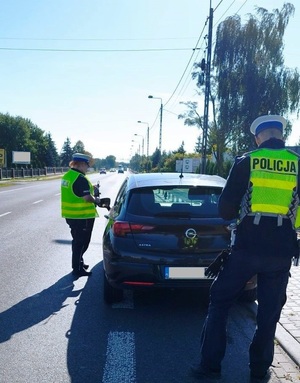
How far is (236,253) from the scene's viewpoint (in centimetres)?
324

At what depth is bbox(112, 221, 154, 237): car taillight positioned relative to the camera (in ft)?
15.2

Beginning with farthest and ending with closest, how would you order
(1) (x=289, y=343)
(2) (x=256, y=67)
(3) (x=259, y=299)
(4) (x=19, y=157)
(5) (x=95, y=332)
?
(4) (x=19, y=157) → (2) (x=256, y=67) → (5) (x=95, y=332) → (1) (x=289, y=343) → (3) (x=259, y=299)

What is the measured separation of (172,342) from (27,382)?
142 cm

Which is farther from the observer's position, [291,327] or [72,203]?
[72,203]

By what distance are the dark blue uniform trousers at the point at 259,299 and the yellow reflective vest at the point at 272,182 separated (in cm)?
34

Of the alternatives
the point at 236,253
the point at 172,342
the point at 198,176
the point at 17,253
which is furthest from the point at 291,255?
the point at 17,253

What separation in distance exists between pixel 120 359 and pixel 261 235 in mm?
1635

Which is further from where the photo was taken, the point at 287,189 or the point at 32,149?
the point at 32,149

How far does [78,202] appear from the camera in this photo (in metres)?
6.39

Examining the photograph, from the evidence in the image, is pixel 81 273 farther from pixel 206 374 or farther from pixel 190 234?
pixel 206 374

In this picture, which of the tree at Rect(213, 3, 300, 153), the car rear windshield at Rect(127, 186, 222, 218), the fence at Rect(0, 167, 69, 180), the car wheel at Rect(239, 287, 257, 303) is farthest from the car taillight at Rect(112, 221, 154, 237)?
the fence at Rect(0, 167, 69, 180)

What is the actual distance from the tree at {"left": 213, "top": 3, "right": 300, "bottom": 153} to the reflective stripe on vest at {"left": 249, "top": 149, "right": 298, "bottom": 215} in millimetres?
28768

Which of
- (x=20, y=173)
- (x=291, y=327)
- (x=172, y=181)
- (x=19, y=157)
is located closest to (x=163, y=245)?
(x=172, y=181)

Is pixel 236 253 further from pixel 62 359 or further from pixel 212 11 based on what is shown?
pixel 212 11
